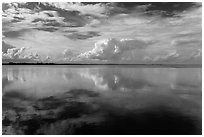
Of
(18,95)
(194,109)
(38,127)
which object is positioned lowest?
(18,95)

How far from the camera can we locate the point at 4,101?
2198 centimetres

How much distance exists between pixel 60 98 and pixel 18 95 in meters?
5.41

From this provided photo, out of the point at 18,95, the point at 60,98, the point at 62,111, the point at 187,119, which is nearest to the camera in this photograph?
the point at 187,119

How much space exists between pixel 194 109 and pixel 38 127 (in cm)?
1324

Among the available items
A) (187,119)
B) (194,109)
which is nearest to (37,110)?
(187,119)

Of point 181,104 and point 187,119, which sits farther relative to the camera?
point 181,104

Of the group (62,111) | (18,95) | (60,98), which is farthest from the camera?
(18,95)

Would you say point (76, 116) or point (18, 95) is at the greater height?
point (76, 116)

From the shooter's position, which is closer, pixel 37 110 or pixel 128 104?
pixel 37 110

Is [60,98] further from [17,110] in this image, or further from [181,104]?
[181,104]

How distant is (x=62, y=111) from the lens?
18.1m

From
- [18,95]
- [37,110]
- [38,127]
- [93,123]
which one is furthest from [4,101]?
[93,123]

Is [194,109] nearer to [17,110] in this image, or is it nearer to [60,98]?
[60,98]

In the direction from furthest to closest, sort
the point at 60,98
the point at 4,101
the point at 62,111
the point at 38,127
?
the point at 60,98 < the point at 4,101 < the point at 62,111 < the point at 38,127
